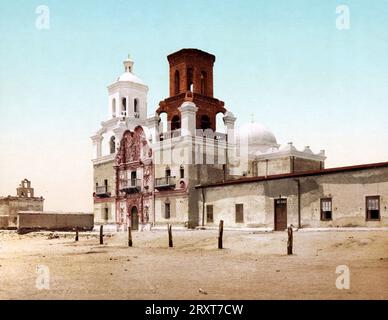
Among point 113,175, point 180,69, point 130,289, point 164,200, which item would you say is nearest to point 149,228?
point 164,200

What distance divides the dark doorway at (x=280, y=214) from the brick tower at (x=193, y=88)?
12005mm

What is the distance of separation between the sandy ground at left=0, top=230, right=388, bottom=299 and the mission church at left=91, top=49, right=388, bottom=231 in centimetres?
525

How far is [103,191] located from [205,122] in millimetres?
11940

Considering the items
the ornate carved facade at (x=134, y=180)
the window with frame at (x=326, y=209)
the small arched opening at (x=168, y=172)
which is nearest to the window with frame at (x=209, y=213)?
the small arched opening at (x=168, y=172)

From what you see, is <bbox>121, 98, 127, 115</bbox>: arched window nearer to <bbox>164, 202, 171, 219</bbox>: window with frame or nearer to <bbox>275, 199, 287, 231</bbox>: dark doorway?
<bbox>164, 202, 171, 219</bbox>: window with frame

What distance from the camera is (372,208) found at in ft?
77.3

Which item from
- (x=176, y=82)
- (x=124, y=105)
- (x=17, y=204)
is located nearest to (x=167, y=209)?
(x=176, y=82)

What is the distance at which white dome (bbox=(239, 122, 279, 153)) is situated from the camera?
137 ft

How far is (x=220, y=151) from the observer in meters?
36.6

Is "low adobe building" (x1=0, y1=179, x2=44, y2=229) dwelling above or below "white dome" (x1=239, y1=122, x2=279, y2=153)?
below

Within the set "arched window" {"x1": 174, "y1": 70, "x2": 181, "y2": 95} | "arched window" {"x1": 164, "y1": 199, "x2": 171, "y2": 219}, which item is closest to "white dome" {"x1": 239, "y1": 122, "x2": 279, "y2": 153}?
"arched window" {"x1": 174, "y1": 70, "x2": 181, "y2": 95}

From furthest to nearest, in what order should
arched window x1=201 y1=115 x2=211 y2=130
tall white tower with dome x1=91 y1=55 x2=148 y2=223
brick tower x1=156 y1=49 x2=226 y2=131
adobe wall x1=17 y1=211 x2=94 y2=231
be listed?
adobe wall x1=17 y1=211 x2=94 y2=231
tall white tower with dome x1=91 y1=55 x2=148 y2=223
arched window x1=201 y1=115 x2=211 y2=130
brick tower x1=156 y1=49 x2=226 y2=131

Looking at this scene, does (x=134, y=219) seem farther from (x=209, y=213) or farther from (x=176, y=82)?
(x=176, y=82)

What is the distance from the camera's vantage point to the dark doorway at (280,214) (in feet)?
91.9
